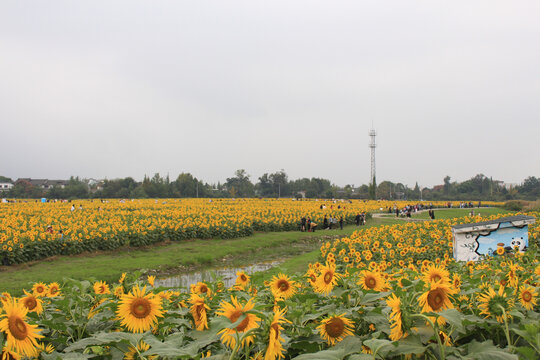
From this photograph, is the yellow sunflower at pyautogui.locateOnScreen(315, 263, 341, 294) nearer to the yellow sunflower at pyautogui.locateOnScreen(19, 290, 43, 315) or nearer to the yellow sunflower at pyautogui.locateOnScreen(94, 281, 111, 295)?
the yellow sunflower at pyautogui.locateOnScreen(94, 281, 111, 295)

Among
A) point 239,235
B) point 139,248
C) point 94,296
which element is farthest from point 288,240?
point 94,296

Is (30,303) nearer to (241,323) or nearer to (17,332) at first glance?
(17,332)

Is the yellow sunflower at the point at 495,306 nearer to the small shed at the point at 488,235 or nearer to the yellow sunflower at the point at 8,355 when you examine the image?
the yellow sunflower at the point at 8,355

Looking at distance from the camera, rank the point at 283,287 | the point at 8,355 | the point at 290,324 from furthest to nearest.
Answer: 1. the point at 283,287
2. the point at 290,324
3. the point at 8,355

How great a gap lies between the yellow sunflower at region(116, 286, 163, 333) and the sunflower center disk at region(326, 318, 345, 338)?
→ 77 cm

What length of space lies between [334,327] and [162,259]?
16.7 meters

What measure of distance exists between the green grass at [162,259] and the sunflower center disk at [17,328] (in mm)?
10367

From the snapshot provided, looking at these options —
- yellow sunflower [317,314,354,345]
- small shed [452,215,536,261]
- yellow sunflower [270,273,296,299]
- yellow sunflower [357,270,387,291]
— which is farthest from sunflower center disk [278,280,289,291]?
small shed [452,215,536,261]

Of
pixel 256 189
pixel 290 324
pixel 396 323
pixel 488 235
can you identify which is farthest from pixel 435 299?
pixel 256 189

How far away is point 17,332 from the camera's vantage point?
1.61 metres

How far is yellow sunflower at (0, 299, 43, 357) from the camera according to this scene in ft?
5.17

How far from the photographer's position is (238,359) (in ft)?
4.77

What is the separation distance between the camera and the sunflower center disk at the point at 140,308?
184 cm

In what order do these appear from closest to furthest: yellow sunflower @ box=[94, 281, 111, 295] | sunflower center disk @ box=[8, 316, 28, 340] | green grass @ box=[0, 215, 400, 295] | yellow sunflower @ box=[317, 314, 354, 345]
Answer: sunflower center disk @ box=[8, 316, 28, 340]
yellow sunflower @ box=[317, 314, 354, 345]
yellow sunflower @ box=[94, 281, 111, 295]
green grass @ box=[0, 215, 400, 295]
